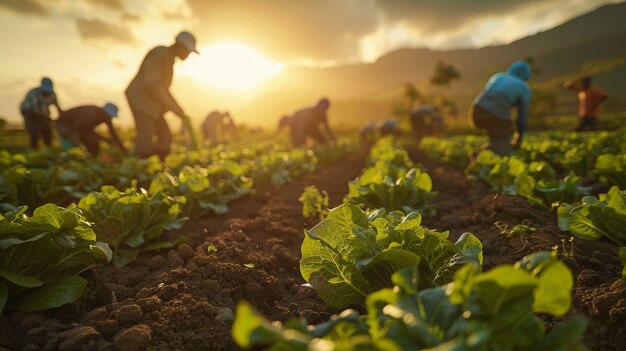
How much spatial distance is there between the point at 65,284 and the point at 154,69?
6.36 metres

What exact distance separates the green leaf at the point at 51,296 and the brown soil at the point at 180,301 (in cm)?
5

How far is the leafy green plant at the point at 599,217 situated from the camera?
101 inches

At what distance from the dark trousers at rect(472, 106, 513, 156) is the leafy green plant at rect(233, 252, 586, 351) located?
6807 mm

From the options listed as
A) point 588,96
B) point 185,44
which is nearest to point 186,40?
point 185,44

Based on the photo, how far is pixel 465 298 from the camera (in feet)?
3.52

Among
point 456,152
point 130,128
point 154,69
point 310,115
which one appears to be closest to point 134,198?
point 154,69

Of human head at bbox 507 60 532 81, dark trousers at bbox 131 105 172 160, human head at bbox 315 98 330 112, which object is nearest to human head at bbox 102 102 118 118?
dark trousers at bbox 131 105 172 160

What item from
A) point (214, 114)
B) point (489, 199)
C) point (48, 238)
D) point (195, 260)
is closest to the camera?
point (48, 238)

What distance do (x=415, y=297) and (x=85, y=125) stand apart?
9557mm

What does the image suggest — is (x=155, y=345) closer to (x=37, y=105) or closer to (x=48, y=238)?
(x=48, y=238)

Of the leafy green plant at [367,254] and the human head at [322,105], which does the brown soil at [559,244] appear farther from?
the human head at [322,105]

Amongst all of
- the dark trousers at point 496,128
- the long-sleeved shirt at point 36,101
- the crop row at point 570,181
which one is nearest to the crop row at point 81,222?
the crop row at point 570,181

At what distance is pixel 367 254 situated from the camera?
1709mm

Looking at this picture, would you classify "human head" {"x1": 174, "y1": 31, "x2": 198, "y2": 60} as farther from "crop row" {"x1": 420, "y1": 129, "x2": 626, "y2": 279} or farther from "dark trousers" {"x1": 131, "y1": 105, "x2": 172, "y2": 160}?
"crop row" {"x1": 420, "y1": 129, "x2": 626, "y2": 279}
